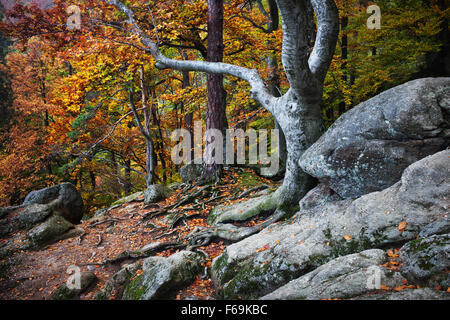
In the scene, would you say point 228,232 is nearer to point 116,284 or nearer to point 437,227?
point 116,284

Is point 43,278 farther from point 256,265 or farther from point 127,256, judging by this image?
point 256,265

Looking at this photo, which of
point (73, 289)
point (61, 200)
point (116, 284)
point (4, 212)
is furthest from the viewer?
point (61, 200)

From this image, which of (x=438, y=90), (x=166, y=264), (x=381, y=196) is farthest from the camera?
(x=166, y=264)

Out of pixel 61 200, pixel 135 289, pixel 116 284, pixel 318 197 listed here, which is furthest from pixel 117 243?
pixel 318 197

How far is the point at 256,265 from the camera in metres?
3.73

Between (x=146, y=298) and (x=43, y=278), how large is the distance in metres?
3.36

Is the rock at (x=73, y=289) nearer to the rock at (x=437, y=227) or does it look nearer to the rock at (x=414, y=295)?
the rock at (x=414, y=295)

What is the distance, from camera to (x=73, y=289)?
4.53 m

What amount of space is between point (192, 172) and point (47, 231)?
15.8 feet

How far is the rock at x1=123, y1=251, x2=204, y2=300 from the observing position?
3.79 m

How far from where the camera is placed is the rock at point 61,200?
8.80 meters

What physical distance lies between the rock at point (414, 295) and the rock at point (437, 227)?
3.10 feet

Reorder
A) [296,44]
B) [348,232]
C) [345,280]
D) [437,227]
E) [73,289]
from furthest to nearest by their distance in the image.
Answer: [73,289], [296,44], [348,232], [437,227], [345,280]

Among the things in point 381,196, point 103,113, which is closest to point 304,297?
point 381,196
